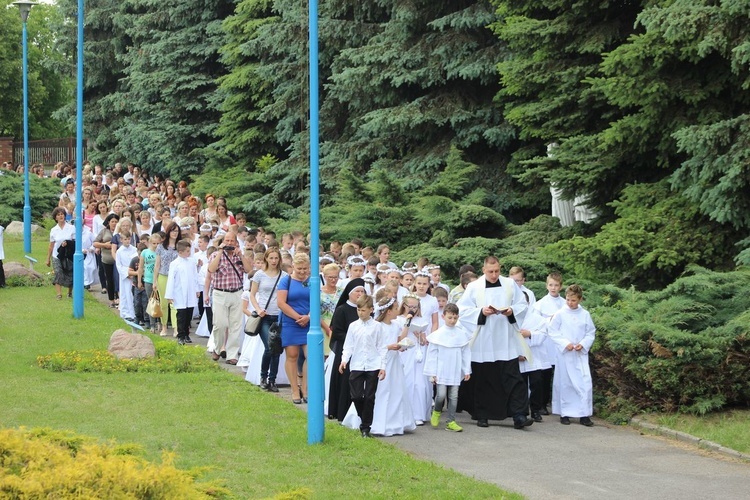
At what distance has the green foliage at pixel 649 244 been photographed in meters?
17.2

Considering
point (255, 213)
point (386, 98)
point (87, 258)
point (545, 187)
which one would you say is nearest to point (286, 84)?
point (255, 213)

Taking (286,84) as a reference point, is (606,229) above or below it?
below

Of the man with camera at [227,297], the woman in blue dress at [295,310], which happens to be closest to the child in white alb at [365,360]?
the woman in blue dress at [295,310]

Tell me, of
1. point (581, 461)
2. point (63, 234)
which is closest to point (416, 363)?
point (581, 461)

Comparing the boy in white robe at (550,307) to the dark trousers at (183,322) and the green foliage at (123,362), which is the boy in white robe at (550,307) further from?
the dark trousers at (183,322)

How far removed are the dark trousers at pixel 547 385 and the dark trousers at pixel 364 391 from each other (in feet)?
8.54

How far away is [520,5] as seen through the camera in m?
20.8

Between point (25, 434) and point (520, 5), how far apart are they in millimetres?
13186

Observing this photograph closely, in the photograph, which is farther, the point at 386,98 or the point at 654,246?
the point at 386,98

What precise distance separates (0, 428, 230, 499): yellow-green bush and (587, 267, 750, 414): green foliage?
6.02 metres

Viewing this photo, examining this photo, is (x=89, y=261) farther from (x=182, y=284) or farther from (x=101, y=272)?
(x=182, y=284)

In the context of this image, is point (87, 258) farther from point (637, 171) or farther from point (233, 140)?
point (637, 171)

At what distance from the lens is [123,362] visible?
16.8m

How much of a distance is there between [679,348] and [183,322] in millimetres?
8600
